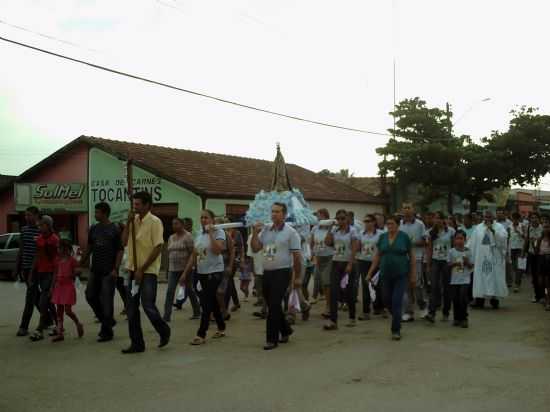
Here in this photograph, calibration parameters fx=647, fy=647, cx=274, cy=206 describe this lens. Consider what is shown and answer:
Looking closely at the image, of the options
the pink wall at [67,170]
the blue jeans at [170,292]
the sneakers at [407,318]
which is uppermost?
the pink wall at [67,170]

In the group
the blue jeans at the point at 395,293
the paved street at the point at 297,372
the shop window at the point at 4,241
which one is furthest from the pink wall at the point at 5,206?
the blue jeans at the point at 395,293

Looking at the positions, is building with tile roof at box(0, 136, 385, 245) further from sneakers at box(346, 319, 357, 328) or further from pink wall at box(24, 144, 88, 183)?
sneakers at box(346, 319, 357, 328)

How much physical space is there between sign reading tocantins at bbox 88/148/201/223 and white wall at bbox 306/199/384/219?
7696mm

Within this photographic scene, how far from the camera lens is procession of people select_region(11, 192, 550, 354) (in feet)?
26.4

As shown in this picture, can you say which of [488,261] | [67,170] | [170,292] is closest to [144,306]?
[170,292]

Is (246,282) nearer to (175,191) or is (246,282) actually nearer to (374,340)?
(374,340)

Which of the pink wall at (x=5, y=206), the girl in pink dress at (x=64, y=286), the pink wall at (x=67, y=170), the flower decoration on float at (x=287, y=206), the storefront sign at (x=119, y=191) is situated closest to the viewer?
the girl in pink dress at (x=64, y=286)

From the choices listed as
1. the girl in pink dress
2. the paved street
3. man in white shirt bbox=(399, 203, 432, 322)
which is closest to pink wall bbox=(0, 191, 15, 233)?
the paved street

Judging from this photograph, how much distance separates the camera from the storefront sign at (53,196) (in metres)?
27.3

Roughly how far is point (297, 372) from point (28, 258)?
4821 millimetres

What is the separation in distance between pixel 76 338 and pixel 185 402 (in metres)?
4.04

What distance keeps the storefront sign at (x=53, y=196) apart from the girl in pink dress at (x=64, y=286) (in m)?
18.8

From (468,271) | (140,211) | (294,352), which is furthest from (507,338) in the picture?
(140,211)

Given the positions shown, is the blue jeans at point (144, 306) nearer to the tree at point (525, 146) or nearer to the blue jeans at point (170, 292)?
the blue jeans at point (170, 292)
